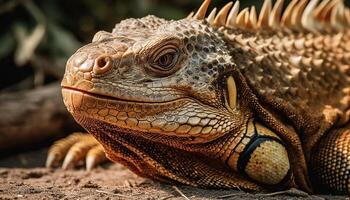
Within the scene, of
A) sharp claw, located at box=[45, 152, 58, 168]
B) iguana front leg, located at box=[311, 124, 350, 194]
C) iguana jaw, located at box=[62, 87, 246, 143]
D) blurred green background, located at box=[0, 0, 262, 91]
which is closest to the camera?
iguana jaw, located at box=[62, 87, 246, 143]

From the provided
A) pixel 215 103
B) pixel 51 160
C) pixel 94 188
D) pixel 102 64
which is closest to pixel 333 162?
pixel 215 103

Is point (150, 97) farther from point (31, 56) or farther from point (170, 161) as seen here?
point (31, 56)

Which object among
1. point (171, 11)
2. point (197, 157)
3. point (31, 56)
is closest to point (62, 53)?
point (31, 56)

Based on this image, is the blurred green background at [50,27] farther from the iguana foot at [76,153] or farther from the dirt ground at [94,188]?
the dirt ground at [94,188]

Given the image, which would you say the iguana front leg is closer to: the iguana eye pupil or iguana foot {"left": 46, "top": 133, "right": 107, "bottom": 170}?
the iguana eye pupil

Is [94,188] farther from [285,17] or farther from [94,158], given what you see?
[285,17]

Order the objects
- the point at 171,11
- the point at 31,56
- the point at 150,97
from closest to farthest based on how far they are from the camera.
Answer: the point at 150,97 → the point at 31,56 → the point at 171,11

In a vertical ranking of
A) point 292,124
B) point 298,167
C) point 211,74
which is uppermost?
point 211,74

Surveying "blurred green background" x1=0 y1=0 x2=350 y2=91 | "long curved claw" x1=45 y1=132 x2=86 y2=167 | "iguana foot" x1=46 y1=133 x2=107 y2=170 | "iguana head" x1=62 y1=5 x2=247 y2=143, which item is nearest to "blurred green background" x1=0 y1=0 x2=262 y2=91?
"blurred green background" x1=0 y1=0 x2=350 y2=91
